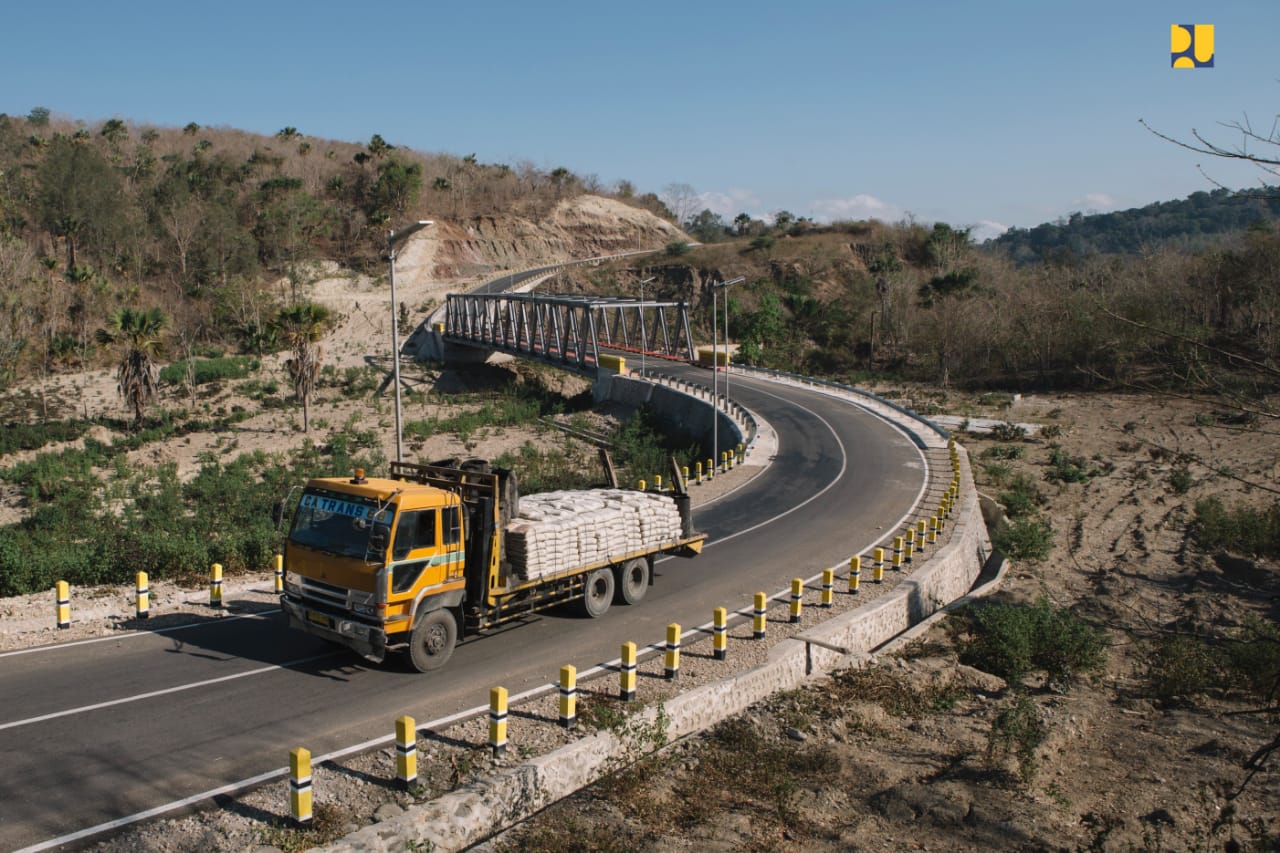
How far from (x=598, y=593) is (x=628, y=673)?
373 cm

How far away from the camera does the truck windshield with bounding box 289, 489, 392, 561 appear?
11.5 meters

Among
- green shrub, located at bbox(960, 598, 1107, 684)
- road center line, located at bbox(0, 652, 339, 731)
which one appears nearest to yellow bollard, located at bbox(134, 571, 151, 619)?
road center line, located at bbox(0, 652, 339, 731)

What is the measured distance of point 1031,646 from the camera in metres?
15.8

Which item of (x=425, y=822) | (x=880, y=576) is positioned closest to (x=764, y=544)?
(x=880, y=576)

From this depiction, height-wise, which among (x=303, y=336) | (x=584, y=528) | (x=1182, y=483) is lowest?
(x=1182, y=483)

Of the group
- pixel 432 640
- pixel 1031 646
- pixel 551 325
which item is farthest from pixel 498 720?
pixel 551 325

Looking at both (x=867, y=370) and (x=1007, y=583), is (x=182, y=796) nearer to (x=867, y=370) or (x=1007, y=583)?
(x=1007, y=583)

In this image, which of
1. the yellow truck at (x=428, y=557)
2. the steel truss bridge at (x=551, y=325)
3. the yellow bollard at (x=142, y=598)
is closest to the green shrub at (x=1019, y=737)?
the yellow truck at (x=428, y=557)

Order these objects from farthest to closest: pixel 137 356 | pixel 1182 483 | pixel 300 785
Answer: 1. pixel 137 356
2. pixel 1182 483
3. pixel 300 785

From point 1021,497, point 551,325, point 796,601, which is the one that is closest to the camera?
point 796,601

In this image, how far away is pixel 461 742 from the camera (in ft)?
34.1

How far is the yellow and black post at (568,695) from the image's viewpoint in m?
10.7

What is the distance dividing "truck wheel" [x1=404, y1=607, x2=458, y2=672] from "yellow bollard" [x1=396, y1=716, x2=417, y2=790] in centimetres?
285

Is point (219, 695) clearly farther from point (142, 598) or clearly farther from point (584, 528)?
point (584, 528)
